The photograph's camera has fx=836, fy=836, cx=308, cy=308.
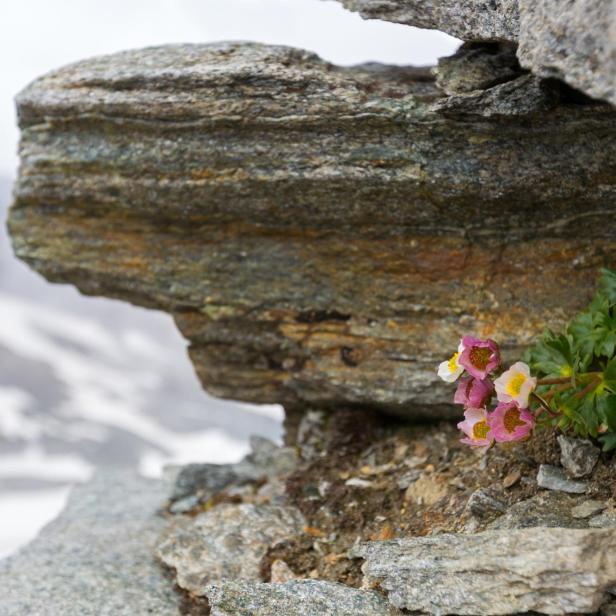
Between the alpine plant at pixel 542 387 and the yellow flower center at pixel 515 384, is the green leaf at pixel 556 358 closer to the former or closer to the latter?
the alpine plant at pixel 542 387

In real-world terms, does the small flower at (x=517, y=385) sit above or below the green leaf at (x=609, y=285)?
below

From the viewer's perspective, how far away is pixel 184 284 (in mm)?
9305

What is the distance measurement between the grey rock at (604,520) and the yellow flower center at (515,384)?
3.63ft

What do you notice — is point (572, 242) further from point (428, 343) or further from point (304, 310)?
point (304, 310)

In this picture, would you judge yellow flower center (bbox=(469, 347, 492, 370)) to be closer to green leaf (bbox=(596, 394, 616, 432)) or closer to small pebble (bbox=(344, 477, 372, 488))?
green leaf (bbox=(596, 394, 616, 432))

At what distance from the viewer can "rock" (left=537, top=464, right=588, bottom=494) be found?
630 centimetres

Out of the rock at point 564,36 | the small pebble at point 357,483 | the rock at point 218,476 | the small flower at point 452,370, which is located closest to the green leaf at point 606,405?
the small flower at point 452,370

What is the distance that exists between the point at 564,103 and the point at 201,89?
3.36 m

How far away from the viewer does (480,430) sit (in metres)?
5.94

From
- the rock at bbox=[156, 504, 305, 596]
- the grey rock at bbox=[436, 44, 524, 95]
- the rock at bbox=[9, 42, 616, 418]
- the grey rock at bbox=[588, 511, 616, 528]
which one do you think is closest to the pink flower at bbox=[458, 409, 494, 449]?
the grey rock at bbox=[588, 511, 616, 528]

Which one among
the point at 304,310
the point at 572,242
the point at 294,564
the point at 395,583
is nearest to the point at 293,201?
the point at 304,310

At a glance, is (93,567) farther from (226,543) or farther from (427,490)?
(427,490)

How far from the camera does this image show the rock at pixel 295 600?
225 inches

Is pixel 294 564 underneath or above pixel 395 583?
above
